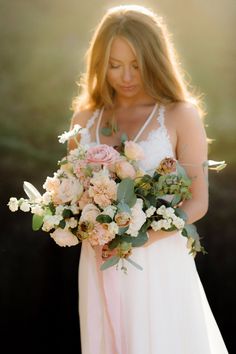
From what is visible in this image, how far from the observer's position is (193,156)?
2889 mm

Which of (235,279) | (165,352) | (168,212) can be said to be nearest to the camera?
(168,212)

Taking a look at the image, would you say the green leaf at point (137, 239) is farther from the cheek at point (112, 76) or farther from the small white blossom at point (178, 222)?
the cheek at point (112, 76)

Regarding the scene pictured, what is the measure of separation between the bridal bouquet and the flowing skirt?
0.21 meters

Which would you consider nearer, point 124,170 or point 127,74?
point 124,170

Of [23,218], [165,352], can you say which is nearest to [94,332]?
[165,352]

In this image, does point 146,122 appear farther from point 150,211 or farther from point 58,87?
point 58,87

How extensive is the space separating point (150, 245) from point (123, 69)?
2.35 ft

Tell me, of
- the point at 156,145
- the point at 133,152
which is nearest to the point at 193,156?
the point at 156,145

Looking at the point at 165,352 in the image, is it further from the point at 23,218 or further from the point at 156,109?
the point at 23,218

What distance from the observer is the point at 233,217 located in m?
4.08

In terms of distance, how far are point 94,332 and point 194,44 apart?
1.77 metres

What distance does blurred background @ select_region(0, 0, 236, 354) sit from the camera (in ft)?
12.8

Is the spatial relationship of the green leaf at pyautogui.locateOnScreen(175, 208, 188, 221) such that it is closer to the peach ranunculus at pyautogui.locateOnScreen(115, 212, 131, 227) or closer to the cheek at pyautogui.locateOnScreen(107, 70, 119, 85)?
the peach ranunculus at pyautogui.locateOnScreen(115, 212, 131, 227)

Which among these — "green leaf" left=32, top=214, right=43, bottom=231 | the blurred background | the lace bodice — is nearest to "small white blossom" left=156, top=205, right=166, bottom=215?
the lace bodice
